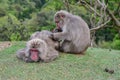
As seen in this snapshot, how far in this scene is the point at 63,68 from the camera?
18.6ft

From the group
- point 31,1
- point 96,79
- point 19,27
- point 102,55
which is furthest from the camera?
point 31,1

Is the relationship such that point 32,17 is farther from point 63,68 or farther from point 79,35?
point 63,68

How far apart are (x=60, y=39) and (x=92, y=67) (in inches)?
40.5

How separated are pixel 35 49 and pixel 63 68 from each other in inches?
25.6

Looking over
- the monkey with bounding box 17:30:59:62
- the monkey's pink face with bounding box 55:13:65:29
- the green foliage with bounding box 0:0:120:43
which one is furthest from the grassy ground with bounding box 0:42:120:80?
the green foliage with bounding box 0:0:120:43

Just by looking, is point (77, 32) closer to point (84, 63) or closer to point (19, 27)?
point (84, 63)

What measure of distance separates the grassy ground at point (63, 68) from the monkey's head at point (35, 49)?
0.50 feet

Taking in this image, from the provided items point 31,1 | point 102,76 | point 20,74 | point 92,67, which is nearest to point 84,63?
point 92,67

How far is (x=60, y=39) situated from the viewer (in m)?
6.56

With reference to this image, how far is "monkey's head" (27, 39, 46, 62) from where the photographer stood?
232 inches

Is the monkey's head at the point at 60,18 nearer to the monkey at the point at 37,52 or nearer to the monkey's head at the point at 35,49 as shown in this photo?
the monkey at the point at 37,52

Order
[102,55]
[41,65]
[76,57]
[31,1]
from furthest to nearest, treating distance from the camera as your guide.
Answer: [31,1], [102,55], [76,57], [41,65]

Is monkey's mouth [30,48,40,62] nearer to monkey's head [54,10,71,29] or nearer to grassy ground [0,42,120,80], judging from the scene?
grassy ground [0,42,120,80]

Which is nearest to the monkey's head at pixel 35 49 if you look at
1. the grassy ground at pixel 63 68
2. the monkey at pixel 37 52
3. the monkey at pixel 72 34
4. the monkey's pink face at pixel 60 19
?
the monkey at pixel 37 52
